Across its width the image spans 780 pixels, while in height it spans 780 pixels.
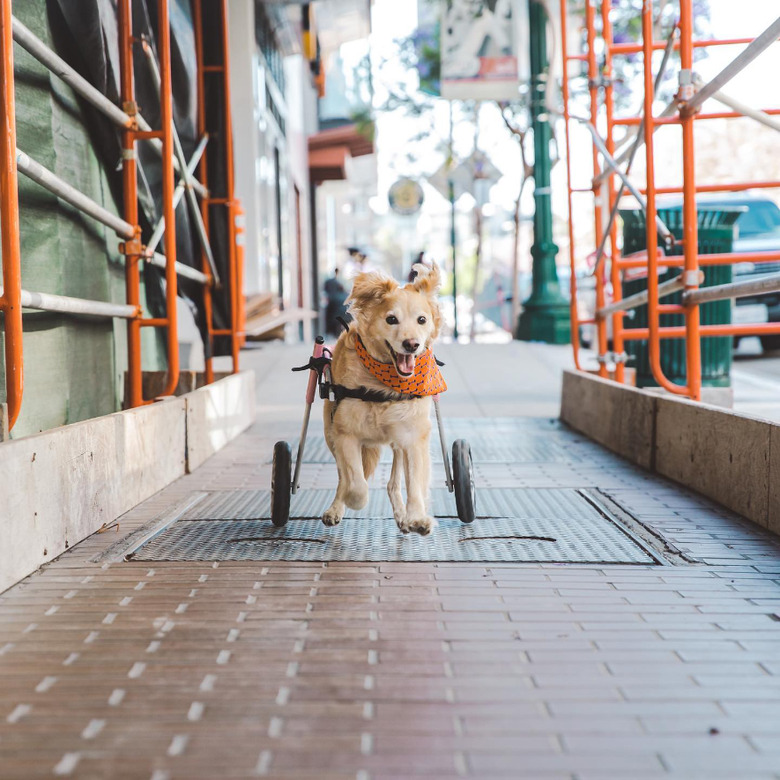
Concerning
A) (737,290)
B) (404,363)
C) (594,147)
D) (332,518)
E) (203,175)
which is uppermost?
(594,147)

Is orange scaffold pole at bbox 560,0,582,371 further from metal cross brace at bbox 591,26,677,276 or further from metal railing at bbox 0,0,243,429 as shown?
metal railing at bbox 0,0,243,429

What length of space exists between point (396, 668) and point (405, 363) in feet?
5.47

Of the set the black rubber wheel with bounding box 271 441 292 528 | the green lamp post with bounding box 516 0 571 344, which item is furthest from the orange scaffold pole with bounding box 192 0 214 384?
the green lamp post with bounding box 516 0 571 344

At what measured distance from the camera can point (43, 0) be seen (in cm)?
554

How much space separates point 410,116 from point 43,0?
2084 centimetres

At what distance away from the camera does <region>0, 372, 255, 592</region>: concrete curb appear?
365cm

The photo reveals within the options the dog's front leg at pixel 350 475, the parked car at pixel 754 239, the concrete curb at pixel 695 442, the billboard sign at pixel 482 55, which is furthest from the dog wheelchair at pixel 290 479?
the billboard sign at pixel 482 55

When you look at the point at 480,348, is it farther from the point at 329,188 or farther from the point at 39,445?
the point at 329,188

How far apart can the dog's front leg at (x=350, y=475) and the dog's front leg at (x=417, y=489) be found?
0.21 metres

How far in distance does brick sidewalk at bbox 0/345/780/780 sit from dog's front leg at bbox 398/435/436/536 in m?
0.33

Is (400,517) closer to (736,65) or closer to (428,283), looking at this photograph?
(428,283)

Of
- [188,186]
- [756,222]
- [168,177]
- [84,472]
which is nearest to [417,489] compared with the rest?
[84,472]

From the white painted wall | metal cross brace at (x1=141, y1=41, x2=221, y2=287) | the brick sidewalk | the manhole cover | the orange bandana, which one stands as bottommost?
the brick sidewalk

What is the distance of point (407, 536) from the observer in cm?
451
